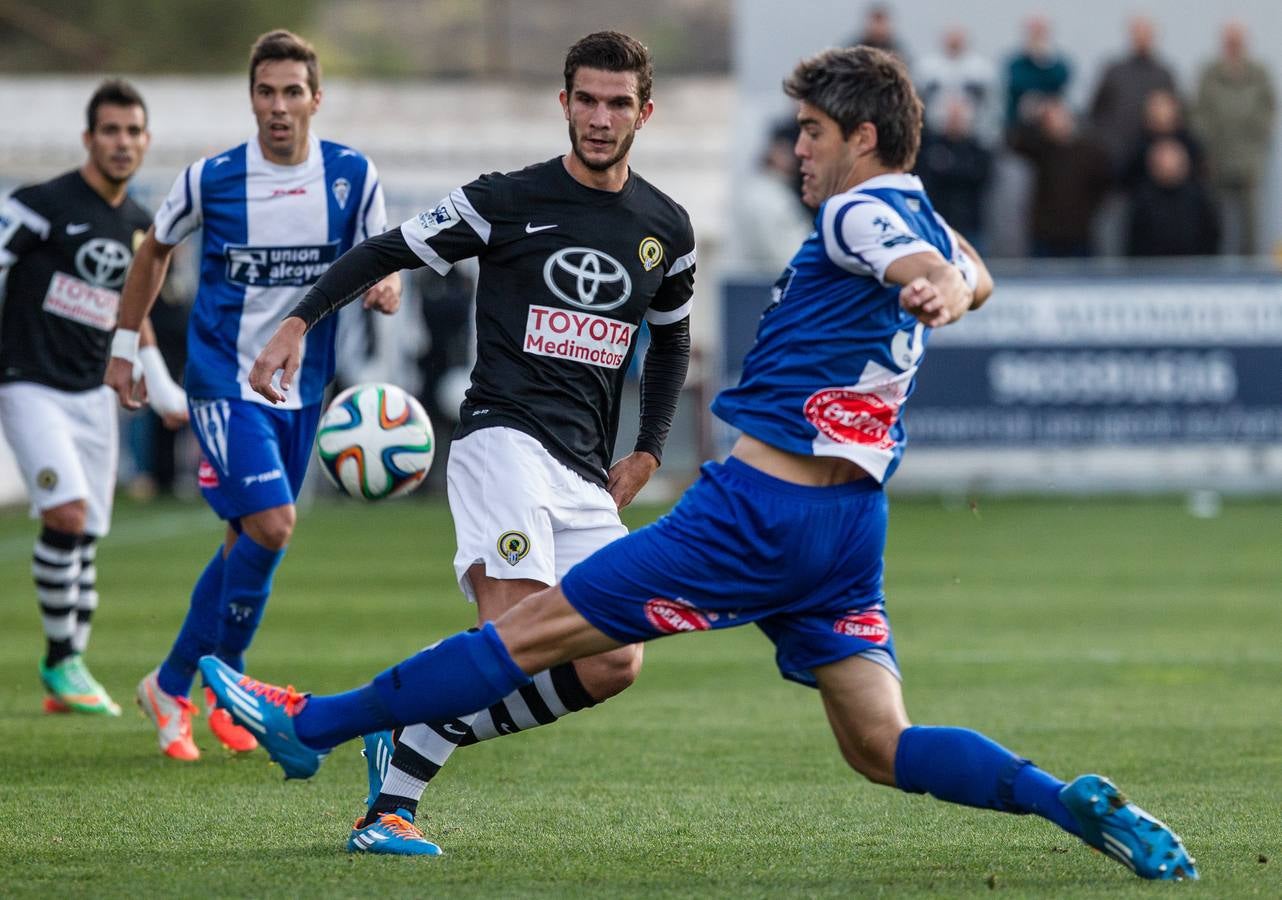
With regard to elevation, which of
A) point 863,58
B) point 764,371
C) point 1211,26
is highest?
point 1211,26

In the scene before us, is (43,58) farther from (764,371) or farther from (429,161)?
(764,371)

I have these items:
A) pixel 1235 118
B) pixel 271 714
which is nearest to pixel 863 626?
pixel 271 714

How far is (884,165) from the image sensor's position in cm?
482

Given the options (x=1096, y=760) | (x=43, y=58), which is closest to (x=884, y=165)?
(x=1096, y=760)

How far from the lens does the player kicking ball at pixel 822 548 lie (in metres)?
4.75

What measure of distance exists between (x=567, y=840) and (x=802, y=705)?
315 cm

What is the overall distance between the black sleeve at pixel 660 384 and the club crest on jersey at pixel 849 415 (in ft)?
4.49

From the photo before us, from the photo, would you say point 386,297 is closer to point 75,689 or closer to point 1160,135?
point 75,689

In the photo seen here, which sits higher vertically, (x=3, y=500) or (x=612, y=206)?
(x=612, y=206)

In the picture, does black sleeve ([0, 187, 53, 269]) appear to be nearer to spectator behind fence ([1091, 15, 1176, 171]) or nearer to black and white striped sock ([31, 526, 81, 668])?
black and white striped sock ([31, 526, 81, 668])

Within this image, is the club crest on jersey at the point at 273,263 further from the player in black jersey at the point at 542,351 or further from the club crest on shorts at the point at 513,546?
the club crest on shorts at the point at 513,546

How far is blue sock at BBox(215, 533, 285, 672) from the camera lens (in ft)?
23.5

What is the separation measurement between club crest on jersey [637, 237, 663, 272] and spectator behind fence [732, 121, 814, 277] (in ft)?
50.9

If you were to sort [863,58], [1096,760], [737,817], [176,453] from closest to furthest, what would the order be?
[863,58]
[737,817]
[1096,760]
[176,453]
